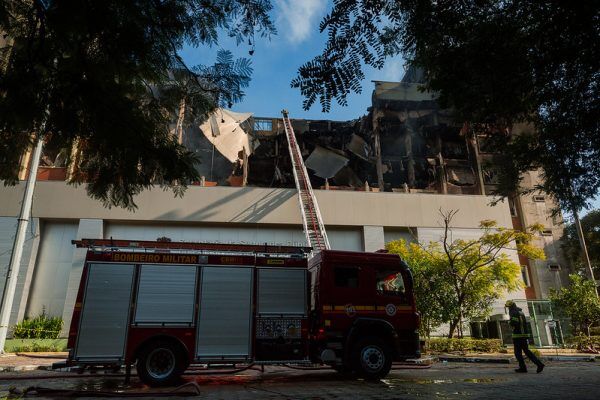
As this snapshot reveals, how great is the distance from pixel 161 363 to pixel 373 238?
1859cm

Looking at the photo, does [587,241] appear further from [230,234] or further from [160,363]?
[160,363]

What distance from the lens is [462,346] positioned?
56.3 feet

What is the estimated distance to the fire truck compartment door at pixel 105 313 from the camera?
791cm

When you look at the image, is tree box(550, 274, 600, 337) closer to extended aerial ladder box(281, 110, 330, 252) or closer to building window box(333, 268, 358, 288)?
extended aerial ladder box(281, 110, 330, 252)

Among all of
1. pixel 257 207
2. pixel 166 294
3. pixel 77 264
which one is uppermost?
pixel 257 207

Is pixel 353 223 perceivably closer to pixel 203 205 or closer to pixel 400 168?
pixel 203 205

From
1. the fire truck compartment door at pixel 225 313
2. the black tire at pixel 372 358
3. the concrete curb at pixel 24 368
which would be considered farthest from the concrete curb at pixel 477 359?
the concrete curb at pixel 24 368

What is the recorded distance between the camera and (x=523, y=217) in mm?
31531

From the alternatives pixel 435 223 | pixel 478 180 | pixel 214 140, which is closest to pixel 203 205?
pixel 214 140

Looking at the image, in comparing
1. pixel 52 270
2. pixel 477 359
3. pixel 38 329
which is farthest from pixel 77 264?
pixel 477 359

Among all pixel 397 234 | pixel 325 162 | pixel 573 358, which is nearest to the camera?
pixel 573 358

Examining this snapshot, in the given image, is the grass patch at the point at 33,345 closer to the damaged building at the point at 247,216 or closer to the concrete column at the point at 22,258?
the damaged building at the point at 247,216

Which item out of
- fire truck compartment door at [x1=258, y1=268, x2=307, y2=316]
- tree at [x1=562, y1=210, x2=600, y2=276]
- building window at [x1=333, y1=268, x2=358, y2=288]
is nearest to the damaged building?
tree at [x1=562, y1=210, x2=600, y2=276]

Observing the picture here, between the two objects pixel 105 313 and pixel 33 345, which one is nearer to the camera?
pixel 105 313
